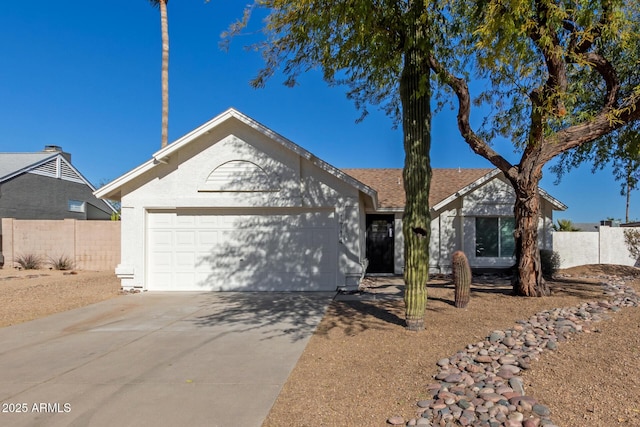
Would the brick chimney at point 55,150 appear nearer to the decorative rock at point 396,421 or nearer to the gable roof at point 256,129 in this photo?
the gable roof at point 256,129

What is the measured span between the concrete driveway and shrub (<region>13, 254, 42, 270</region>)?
10.4m

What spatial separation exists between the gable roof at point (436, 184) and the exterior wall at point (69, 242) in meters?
11.3

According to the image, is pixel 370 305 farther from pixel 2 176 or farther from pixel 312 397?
pixel 2 176

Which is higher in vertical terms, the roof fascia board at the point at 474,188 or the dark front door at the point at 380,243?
the roof fascia board at the point at 474,188

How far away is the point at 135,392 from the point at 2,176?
2236 cm

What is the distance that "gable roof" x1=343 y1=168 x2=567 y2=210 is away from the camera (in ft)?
50.9

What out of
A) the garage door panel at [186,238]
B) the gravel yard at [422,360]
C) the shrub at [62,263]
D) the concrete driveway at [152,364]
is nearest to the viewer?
the gravel yard at [422,360]

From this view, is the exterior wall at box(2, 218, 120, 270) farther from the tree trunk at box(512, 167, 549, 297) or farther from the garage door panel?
the tree trunk at box(512, 167, 549, 297)

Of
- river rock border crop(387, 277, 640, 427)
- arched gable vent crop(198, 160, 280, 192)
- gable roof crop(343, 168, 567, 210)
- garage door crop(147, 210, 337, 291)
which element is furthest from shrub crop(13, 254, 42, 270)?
river rock border crop(387, 277, 640, 427)

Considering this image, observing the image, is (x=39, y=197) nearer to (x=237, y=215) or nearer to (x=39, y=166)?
(x=39, y=166)

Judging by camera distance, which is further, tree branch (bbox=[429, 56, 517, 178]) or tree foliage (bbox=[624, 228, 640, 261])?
tree foliage (bbox=[624, 228, 640, 261])

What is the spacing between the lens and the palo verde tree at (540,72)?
22.1 ft

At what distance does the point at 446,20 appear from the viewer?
8172mm

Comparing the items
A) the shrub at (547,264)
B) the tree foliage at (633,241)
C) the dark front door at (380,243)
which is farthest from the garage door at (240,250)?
the tree foliage at (633,241)
